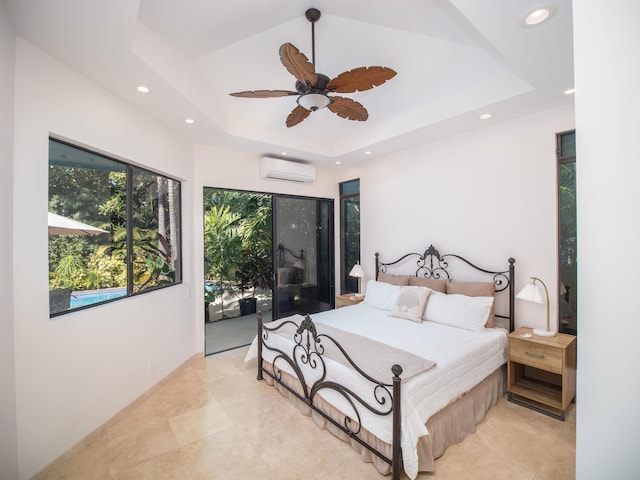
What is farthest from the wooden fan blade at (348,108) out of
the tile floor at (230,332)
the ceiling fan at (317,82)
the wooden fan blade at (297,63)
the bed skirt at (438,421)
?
the tile floor at (230,332)

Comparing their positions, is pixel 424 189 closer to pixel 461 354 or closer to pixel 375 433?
pixel 461 354

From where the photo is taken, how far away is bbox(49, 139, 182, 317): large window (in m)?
2.13

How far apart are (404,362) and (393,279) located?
1992 millimetres

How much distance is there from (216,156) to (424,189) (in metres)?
2.89

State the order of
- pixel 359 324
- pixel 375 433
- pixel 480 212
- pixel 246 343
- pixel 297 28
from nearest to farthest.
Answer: pixel 375 433, pixel 297 28, pixel 359 324, pixel 480 212, pixel 246 343

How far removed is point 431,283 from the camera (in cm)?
361

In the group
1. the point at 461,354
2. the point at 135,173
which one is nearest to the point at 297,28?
the point at 135,173

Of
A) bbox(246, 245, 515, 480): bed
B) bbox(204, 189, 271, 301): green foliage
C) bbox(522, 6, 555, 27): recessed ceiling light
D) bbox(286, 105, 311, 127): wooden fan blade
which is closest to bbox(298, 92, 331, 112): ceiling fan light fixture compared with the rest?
bbox(286, 105, 311, 127): wooden fan blade

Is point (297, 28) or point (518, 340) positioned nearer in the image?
point (297, 28)

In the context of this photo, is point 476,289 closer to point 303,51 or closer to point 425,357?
point 425,357

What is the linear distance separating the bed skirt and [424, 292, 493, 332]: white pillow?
0.49 metres

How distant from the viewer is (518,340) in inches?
104

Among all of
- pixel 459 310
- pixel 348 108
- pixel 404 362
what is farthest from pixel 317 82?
pixel 459 310
